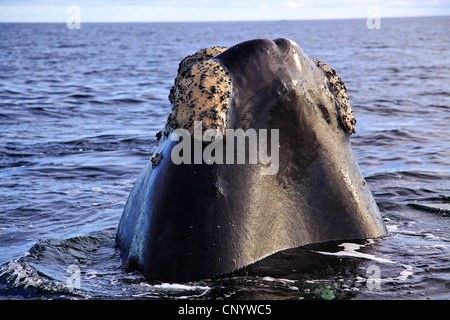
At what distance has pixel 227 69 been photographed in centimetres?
396

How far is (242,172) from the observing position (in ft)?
12.7

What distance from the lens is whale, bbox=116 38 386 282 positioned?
379 cm
